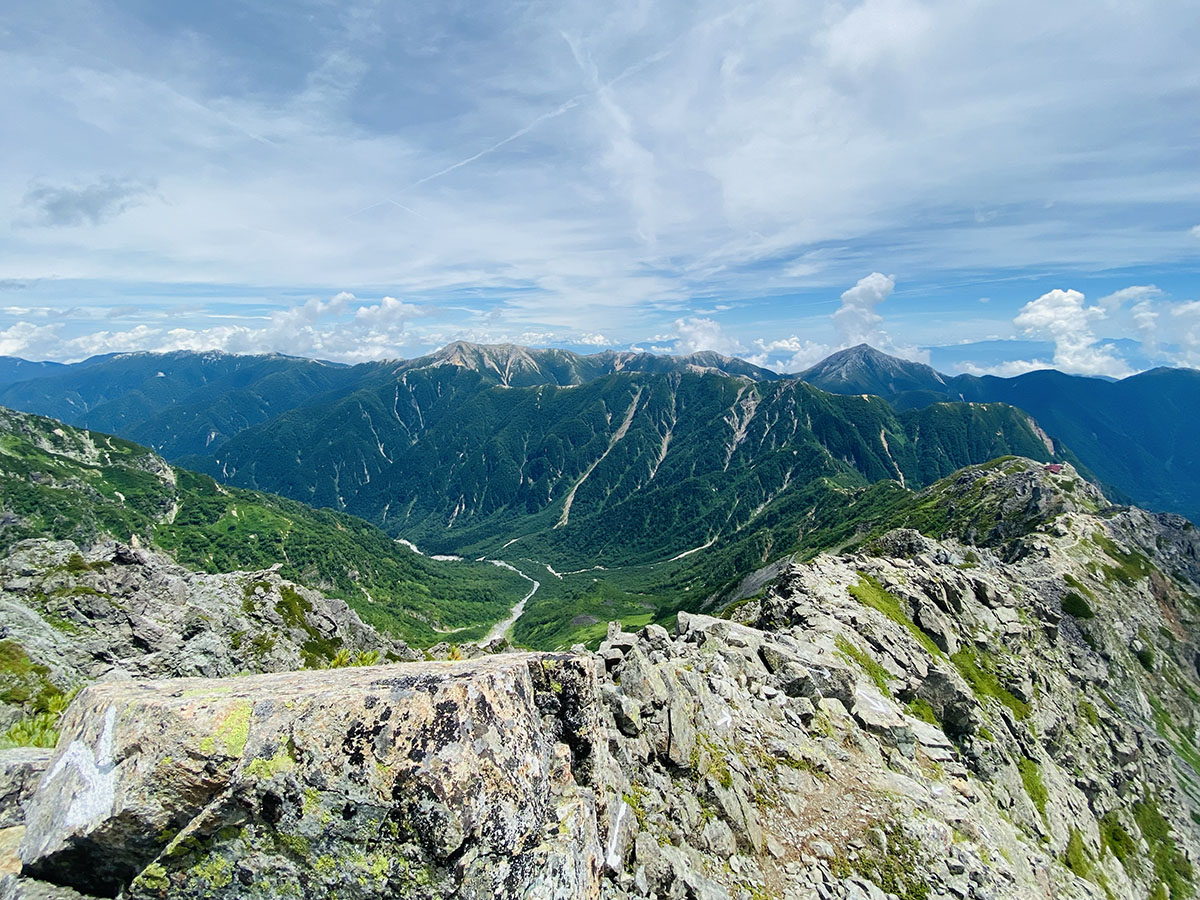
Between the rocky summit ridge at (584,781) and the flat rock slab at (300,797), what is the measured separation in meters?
0.05

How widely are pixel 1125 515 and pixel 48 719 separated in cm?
26159

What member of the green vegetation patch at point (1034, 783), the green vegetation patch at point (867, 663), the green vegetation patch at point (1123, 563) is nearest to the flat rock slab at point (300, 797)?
the green vegetation patch at point (867, 663)

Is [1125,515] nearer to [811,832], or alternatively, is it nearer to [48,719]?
[811,832]

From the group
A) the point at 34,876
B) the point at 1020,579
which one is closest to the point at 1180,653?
the point at 1020,579

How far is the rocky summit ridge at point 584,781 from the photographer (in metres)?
10.8

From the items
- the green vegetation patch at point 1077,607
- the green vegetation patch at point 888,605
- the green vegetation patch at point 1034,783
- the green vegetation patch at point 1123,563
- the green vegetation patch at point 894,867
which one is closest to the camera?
the green vegetation patch at point 894,867

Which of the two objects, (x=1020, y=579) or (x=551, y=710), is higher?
(x=551, y=710)

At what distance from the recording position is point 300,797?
11.1 meters

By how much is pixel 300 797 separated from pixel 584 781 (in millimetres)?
8044

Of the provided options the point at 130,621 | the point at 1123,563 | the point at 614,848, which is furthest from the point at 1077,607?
the point at 130,621

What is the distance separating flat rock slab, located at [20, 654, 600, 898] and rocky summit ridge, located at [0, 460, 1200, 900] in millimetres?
47

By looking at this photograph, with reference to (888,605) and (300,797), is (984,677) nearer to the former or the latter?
(888,605)

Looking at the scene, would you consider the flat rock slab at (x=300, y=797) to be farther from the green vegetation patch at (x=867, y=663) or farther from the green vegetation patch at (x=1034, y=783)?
the green vegetation patch at (x=1034, y=783)

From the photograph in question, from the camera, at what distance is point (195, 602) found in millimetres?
66438
